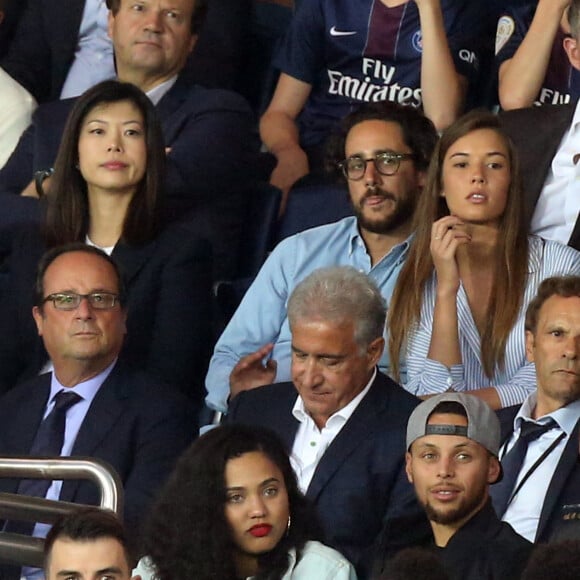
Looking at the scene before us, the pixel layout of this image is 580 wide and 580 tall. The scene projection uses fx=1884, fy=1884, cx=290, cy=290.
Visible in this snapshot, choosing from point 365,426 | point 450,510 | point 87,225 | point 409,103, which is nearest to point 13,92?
point 87,225

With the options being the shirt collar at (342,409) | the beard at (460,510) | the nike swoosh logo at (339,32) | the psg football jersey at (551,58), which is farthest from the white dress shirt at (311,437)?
the nike swoosh logo at (339,32)

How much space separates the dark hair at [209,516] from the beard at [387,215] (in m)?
1.13

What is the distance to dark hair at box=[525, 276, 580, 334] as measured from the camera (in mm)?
4219

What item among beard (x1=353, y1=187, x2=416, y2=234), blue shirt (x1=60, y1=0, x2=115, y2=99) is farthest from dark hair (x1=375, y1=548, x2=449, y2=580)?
blue shirt (x1=60, y1=0, x2=115, y2=99)

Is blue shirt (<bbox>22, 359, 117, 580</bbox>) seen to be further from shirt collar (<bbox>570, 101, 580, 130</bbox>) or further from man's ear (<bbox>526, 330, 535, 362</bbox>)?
shirt collar (<bbox>570, 101, 580, 130</bbox>)

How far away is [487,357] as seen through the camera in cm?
454

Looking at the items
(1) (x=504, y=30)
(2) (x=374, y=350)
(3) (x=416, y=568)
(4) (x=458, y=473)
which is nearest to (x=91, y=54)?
(1) (x=504, y=30)

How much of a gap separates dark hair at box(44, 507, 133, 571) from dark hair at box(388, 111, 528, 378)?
4.12 feet

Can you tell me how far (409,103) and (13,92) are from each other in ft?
4.06

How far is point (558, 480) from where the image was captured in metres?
3.95

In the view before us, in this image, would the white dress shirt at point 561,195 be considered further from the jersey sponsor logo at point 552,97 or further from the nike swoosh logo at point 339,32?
the nike swoosh logo at point 339,32

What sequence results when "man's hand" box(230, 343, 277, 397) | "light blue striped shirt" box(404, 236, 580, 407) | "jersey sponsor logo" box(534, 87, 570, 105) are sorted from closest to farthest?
"light blue striped shirt" box(404, 236, 580, 407) → "man's hand" box(230, 343, 277, 397) → "jersey sponsor logo" box(534, 87, 570, 105)

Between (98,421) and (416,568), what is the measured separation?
1.45m

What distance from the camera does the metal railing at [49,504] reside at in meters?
3.64
